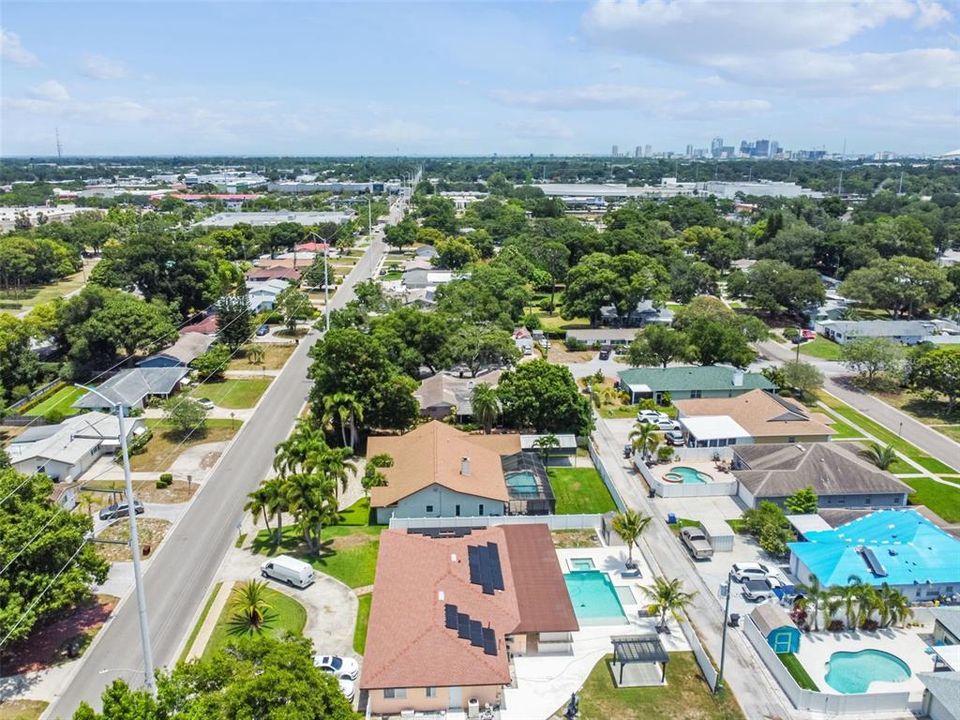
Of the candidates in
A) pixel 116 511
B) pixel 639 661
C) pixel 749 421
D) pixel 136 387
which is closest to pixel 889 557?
pixel 639 661

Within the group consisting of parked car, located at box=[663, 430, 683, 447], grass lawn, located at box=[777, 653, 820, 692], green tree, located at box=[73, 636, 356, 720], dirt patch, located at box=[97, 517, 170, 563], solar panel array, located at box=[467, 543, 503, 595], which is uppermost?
green tree, located at box=[73, 636, 356, 720]

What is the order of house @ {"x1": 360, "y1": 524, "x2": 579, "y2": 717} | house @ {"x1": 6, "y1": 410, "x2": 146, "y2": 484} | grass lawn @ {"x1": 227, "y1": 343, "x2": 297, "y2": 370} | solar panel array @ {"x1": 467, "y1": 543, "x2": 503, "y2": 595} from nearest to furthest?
house @ {"x1": 360, "y1": 524, "x2": 579, "y2": 717}, solar panel array @ {"x1": 467, "y1": 543, "x2": 503, "y2": 595}, house @ {"x1": 6, "y1": 410, "x2": 146, "y2": 484}, grass lawn @ {"x1": 227, "y1": 343, "x2": 297, "y2": 370}

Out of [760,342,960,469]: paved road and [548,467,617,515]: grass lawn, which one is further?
[760,342,960,469]: paved road

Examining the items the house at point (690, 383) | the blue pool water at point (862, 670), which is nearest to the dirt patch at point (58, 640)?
the blue pool water at point (862, 670)

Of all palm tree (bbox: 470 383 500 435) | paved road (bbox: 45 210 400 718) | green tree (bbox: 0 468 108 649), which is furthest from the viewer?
palm tree (bbox: 470 383 500 435)

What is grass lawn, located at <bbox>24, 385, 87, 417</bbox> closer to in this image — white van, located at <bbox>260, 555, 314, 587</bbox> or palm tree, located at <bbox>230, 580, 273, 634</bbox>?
white van, located at <bbox>260, 555, 314, 587</bbox>

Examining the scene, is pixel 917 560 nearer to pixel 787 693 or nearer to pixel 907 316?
pixel 787 693

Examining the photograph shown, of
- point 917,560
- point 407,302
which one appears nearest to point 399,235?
point 407,302

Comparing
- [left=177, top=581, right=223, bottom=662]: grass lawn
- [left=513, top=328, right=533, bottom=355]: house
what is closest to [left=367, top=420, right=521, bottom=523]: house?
[left=177, top=581, right=223, bottom=662]: grass lawn
